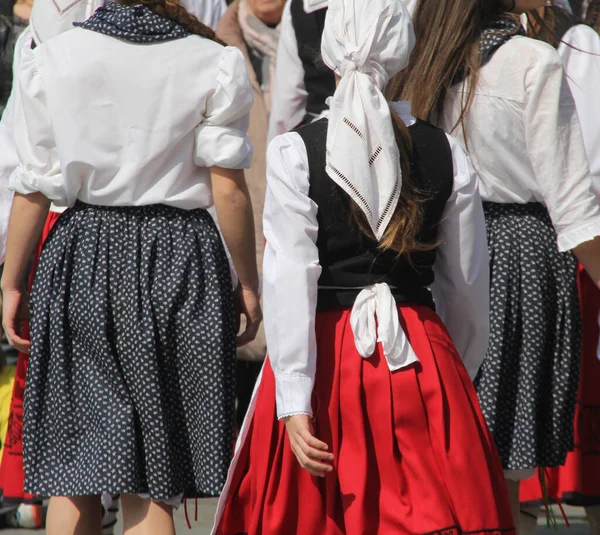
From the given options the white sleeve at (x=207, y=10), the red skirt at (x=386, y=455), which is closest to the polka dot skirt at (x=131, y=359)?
the red skirt at (x=386, y=455)

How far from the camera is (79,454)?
3.11 metres

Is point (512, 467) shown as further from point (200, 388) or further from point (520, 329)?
point (200, 388)

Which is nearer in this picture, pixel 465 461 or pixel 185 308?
pixel 465 461

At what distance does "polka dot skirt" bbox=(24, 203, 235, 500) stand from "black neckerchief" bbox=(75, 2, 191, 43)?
0.44 meters

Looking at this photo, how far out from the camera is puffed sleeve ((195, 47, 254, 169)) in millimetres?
3047

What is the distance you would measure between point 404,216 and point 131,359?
935 mm

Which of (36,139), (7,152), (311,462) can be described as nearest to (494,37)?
(36,139)

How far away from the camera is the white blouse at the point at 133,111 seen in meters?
3.03

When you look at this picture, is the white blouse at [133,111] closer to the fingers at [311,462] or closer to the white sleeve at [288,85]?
the fingers at [311,462]

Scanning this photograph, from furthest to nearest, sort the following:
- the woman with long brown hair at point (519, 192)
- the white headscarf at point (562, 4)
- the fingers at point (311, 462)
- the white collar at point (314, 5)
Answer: the white collar at point (314, 5) < the white headscarf at point (562, 4) < the woman with long brown hair at point (519, 192) < the fingers at point (311, 462)

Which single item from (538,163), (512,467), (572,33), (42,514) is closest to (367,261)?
(538,163)

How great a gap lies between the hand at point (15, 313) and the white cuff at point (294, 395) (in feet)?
3.74

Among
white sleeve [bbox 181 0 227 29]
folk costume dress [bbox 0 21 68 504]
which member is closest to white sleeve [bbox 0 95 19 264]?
folk costume dress [bbox 0 21 68 504]

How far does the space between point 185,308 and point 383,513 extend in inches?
36.3
